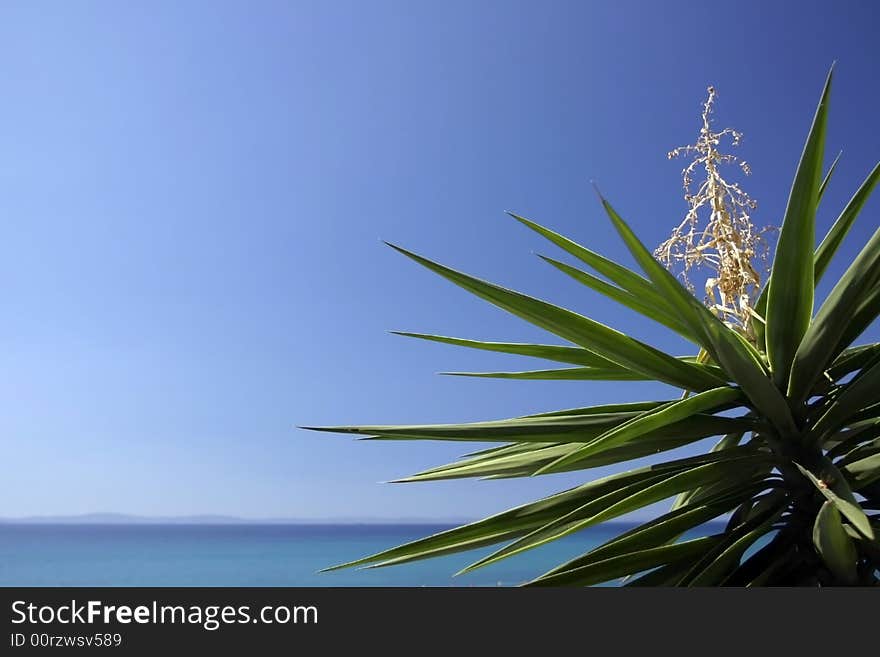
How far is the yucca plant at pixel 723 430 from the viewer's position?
1.16m

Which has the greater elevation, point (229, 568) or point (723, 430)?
point (229, 568)

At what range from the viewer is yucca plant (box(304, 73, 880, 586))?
1.16 metres

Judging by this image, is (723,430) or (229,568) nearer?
(723,430)

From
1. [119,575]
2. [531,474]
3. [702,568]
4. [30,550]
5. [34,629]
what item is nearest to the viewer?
[34,629]

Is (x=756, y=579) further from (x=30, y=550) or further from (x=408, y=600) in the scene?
(x=30, y=550)

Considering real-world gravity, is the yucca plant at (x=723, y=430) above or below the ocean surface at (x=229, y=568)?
below

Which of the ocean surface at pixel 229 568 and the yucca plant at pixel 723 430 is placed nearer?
the yucca plant at pixel 723 430

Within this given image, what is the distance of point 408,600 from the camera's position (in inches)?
28.4

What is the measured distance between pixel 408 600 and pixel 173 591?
24 centimetres

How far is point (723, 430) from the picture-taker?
1351 mm

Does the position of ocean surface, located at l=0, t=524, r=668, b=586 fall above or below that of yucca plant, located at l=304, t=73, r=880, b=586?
above

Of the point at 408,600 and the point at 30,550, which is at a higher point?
the point at 30,550

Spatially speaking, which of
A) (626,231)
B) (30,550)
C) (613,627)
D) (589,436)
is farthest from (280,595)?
(30,550)

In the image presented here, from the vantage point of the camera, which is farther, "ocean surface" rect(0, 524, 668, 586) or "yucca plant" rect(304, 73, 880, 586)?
"ocean surface" rect(0, 524, 668, 586)
